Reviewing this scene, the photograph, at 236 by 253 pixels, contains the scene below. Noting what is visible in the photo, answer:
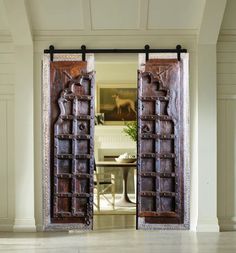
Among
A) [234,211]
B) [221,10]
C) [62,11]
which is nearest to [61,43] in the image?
[62,11]

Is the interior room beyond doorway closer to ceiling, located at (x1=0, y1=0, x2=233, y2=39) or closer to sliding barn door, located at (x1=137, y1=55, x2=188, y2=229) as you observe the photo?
sliding barn door, located at (x1=137, y1=55, x2=188, y2=229)

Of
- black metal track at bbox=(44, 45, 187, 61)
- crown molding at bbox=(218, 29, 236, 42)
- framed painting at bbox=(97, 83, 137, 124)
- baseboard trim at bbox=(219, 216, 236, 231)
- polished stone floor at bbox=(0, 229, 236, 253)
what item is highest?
crown molding at bbox=(218, 29, 236, 42)

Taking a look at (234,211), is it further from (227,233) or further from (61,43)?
(61,43)

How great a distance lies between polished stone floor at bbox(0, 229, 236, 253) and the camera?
177 inches

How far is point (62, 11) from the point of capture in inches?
201

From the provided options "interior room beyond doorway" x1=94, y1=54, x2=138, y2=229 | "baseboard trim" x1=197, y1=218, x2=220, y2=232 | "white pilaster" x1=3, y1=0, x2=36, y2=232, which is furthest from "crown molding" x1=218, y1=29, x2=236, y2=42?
"interior room beyond doorway" x1=94, y1=54, x2=138, y2=229

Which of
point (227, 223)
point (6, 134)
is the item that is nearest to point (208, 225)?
point (227, 223)

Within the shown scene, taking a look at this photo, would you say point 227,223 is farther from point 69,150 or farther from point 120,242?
point 69,150

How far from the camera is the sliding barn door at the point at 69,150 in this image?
540cm

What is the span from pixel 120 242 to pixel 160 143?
54.0 inches

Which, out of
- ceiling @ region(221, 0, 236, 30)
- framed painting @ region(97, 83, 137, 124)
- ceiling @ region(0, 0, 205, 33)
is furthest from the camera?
framed painting @ region(97, 83, 137, 124)

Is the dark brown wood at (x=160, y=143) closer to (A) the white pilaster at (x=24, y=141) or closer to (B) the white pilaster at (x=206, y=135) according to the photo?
(B) the white pilaster at (x=206, y=135)

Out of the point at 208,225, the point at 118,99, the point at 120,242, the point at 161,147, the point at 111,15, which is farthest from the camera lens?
the point at 118,99

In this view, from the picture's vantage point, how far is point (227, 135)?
5.49 metres
